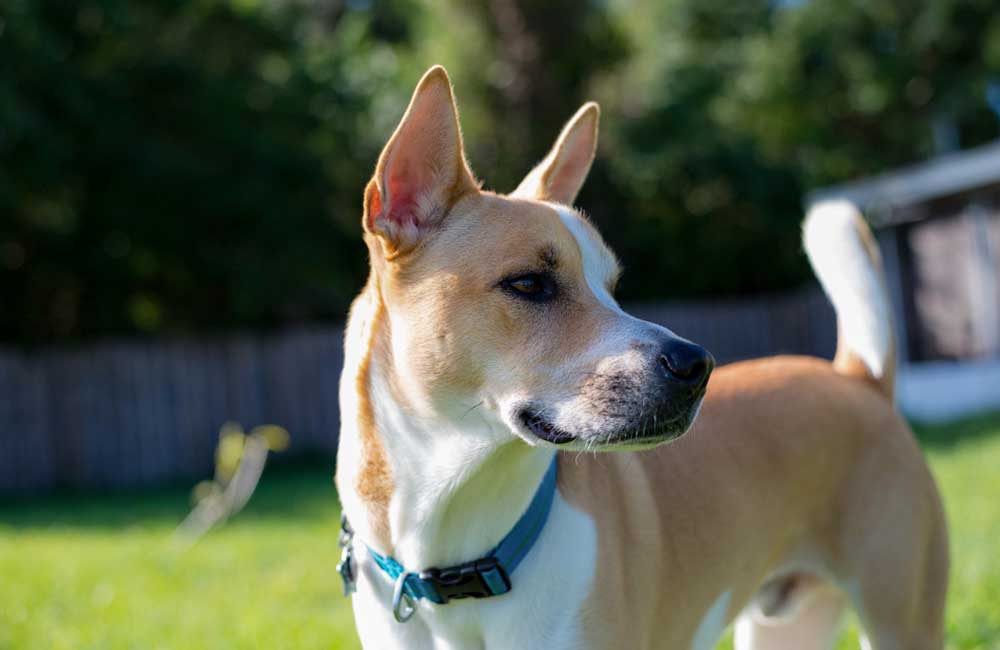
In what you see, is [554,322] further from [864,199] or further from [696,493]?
[864,199]

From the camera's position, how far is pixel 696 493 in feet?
10.7

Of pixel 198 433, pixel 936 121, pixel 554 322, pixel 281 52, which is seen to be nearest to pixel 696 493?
pixel 554 322

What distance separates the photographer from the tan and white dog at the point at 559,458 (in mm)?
2602

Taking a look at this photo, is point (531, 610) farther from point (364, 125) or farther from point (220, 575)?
point (364, 125)

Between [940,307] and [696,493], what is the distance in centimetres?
1503

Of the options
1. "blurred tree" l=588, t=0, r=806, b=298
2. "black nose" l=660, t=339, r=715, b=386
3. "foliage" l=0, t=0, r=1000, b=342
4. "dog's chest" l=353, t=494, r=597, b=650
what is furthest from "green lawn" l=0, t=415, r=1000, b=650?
"blurred tree" l=588, t=0, r=806, b=298

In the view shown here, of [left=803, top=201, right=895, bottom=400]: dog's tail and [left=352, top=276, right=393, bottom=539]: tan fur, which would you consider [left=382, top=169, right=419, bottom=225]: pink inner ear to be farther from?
[left=803, top=201, right=895, bottom=400]: dog's tail

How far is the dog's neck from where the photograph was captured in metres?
2.70

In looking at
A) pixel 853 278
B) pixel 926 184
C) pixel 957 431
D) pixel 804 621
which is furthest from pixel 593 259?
pixel 926 184

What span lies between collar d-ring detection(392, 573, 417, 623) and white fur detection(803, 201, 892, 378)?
2012 millimetres

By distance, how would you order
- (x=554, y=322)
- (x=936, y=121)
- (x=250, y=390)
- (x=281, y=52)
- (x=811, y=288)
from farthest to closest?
(x=936, y=121)
(x=811, y=288)
(x=281, y=52)
(x=250, y=390)
(x=554, y=322)

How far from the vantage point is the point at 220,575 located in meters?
7.20

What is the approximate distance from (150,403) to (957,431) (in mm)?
10786

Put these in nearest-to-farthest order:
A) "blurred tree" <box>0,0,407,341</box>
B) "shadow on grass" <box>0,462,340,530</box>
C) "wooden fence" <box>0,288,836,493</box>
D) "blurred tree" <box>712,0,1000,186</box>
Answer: "shadow on grass" <box>0,462,340,530</box>, "wooden fence" <box>0,288,836,493</box>, "blurred tree" <box>0,0,407,341</box>, "blurred tree" <box>712,0,1000,186</box>
